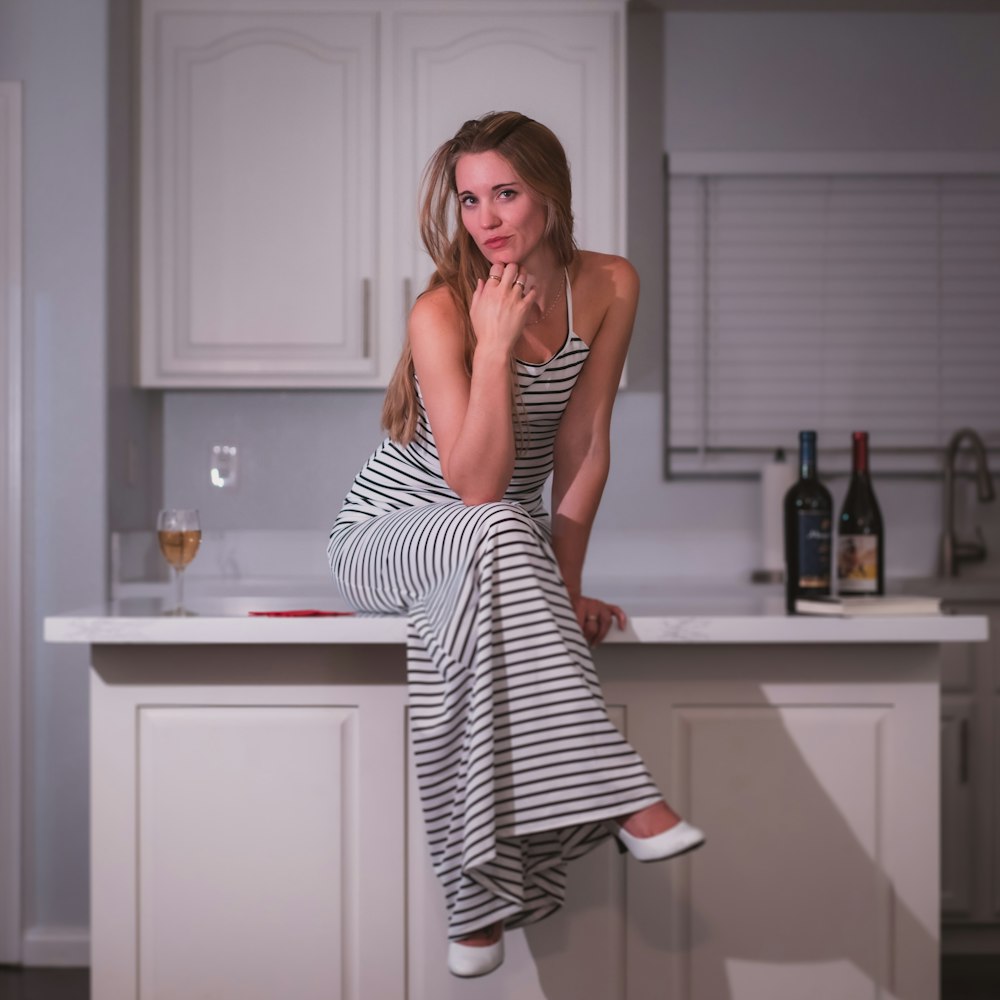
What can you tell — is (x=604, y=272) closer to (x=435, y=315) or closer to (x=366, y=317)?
(x=435, y=315)

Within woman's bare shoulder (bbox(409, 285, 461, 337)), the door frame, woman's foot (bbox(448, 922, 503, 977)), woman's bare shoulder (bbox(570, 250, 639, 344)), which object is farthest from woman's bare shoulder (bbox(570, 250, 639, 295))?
the door frame

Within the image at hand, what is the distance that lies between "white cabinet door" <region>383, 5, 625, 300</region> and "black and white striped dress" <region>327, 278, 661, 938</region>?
148 cm

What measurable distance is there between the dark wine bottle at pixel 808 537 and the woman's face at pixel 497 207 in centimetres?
53

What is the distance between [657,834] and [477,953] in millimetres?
273

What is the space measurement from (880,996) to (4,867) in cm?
197

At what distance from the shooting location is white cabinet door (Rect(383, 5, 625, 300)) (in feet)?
9.05

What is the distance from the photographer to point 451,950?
1.43 meters

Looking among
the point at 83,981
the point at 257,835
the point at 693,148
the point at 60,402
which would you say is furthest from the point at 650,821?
the point at 693,148

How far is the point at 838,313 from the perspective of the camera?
123 inches

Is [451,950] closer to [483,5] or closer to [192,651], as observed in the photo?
[192,651]

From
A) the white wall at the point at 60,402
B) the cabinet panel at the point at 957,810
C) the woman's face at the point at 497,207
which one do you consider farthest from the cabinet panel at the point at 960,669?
the white wall at the point at 60,402

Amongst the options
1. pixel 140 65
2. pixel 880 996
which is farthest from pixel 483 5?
pixel 880 996

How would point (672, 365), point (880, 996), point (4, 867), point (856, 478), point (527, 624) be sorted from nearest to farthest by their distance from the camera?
1. point (527, 624)
2. point (880, 996)
3. point (856, 478)
4. point (4, 867)
5. point (672, 365)

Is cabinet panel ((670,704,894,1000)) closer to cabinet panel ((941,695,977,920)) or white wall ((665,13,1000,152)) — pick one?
cabinet panel ((941,695,977,920))
